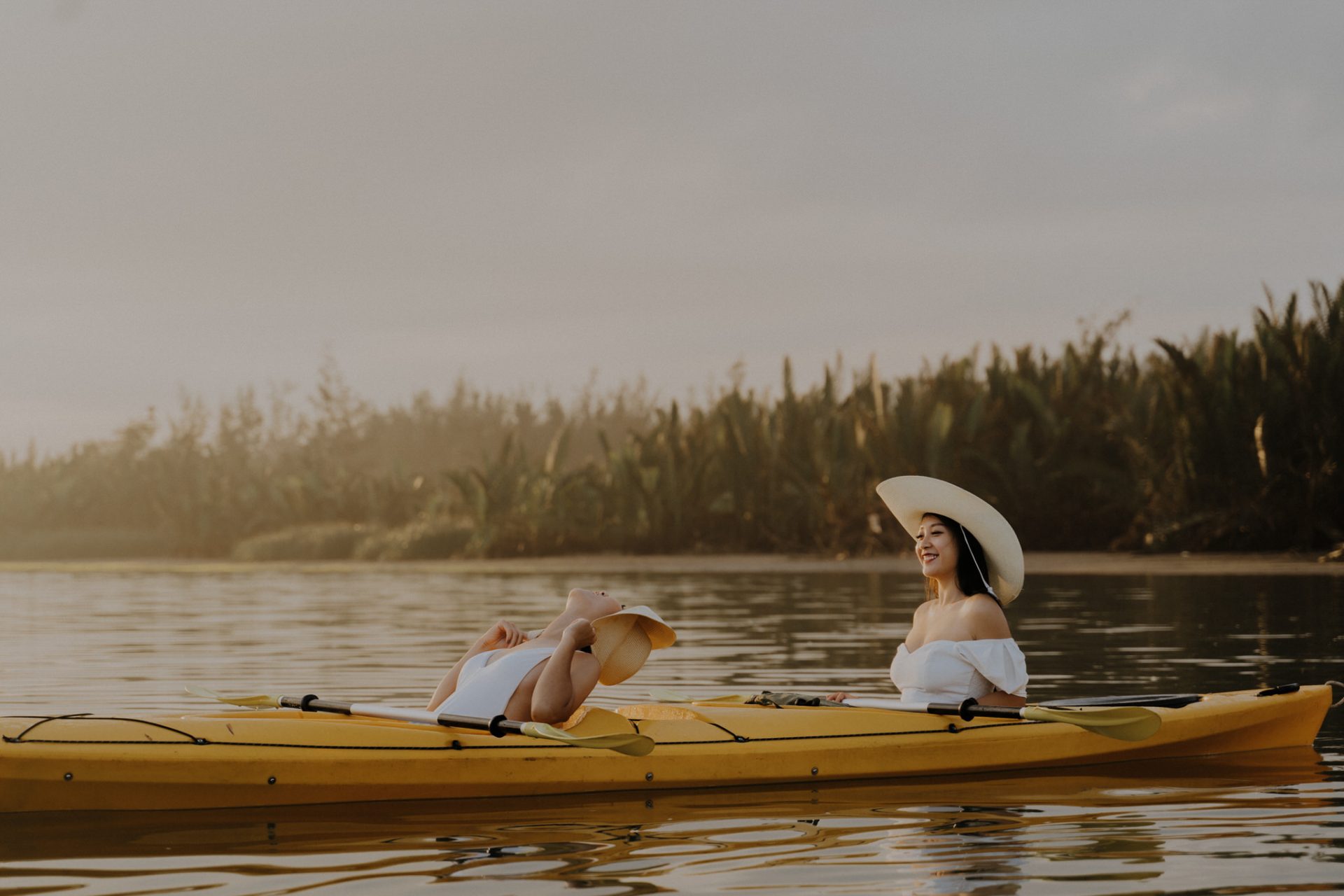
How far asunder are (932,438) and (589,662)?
46.9 feet

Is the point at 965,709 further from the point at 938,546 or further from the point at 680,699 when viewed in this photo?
the point at 680,699

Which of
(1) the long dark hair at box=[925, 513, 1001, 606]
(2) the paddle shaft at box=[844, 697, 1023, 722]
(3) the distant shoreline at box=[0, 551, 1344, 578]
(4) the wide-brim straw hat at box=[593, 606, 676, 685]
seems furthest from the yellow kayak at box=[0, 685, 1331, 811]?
(3) the distant shoreline at box=[0, 551, 1344, 578]

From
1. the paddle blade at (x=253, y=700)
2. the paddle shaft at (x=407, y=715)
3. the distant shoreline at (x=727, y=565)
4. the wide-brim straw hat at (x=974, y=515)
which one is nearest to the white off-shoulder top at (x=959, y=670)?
the wide-brim straw hat at (x=974, y=515)

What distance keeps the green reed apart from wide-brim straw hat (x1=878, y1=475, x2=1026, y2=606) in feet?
38.7

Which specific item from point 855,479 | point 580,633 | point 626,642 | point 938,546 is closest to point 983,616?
point 938,546

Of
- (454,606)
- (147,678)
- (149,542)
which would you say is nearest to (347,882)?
(147,678)

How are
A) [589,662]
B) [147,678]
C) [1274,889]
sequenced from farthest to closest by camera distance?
[147,678] → [589,662] → [1274,889]

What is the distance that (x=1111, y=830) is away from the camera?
5.02 metres

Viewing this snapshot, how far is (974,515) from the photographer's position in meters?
5.76

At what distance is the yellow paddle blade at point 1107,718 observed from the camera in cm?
600

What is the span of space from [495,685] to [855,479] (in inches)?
582

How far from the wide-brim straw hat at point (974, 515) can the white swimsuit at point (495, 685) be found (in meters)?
1.35

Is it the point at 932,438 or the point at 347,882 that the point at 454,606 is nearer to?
the point at 932,438

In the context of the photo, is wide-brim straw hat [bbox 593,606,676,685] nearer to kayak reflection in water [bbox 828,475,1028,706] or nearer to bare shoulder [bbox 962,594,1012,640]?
kayak reflection in water [bbox 828,475,1028,706]
